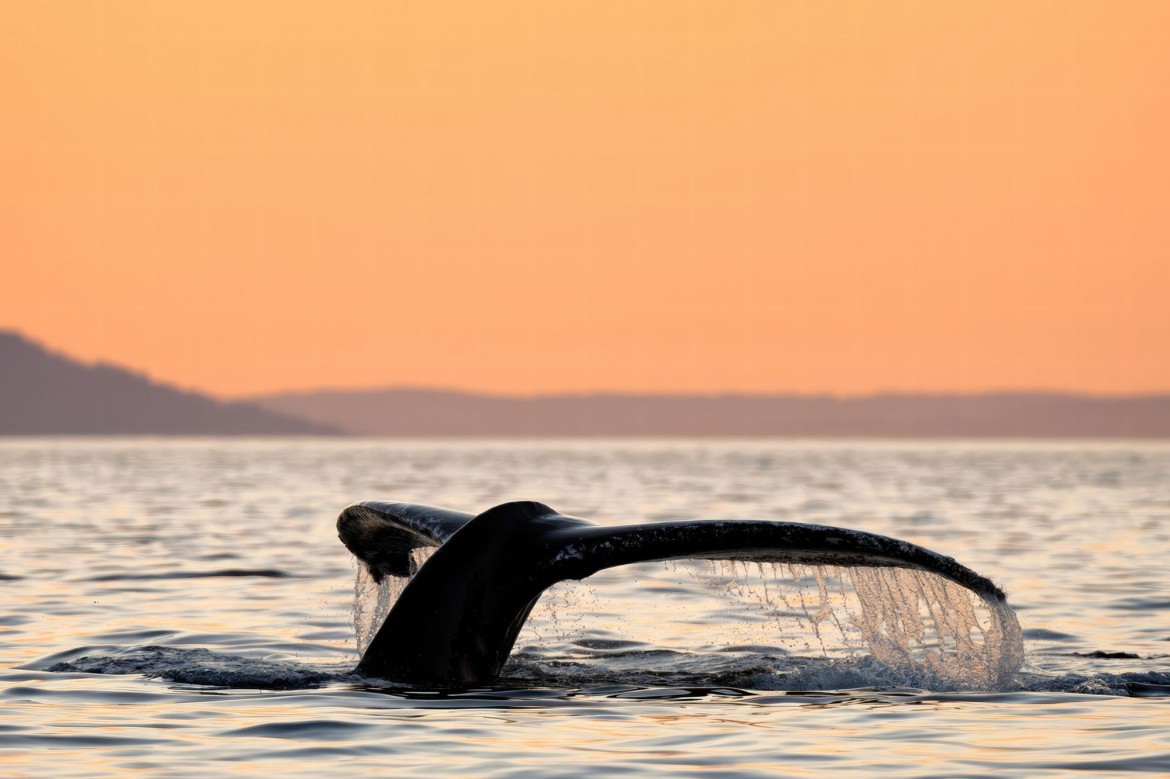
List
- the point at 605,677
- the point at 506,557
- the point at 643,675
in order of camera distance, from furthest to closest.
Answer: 1. the point at 643,675
2. the point at 605,677
3. the point at 506,557

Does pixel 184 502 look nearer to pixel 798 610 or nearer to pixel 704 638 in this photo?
pixel 798 610

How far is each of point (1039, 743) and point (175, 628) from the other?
7876 millimetres

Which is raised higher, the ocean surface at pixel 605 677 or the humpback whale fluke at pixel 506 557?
the humpback whale fluke at pixel 506 557

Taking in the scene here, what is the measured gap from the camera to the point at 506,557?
29.0ft

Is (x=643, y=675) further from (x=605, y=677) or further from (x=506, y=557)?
(x=506, y=557)

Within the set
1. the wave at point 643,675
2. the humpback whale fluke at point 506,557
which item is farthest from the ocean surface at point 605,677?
the humpback whale fluke at point 506,557

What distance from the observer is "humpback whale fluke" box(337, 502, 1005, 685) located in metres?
8.36

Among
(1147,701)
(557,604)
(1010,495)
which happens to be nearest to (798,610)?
(557,604)

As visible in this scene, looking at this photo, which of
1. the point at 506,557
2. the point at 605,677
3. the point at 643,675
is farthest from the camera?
the point at 643,675

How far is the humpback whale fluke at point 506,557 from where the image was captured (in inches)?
329

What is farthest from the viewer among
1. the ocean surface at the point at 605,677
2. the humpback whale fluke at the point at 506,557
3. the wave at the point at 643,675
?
the wave at the point at 643,675

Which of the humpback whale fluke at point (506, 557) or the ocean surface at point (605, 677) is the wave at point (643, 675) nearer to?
the ocean surface at point (605, 677)

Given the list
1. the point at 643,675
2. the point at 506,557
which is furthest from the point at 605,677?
the point at 506,557

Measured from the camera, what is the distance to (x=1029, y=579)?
19453mm
